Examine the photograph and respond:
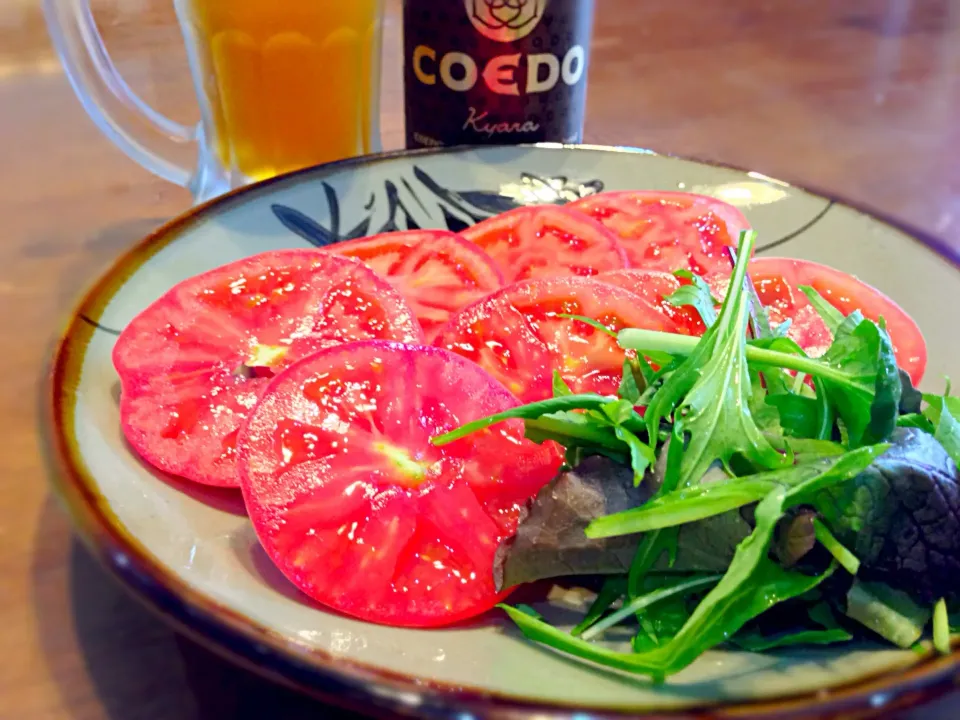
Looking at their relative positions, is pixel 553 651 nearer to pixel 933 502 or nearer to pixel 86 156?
pixel 933 502

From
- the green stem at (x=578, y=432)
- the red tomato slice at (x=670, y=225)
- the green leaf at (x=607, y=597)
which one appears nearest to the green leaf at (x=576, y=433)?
the green stem at (x=578, y=432)

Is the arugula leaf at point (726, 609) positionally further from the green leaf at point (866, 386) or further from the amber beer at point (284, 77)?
the amber beer at point (284, 77)

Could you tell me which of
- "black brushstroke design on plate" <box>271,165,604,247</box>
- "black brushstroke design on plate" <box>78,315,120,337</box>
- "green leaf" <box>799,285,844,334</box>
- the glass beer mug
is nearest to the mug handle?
the glass beer mug

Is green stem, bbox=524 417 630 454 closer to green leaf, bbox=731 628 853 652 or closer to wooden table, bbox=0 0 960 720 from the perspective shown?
green leaf, bbox=731 628 853 652

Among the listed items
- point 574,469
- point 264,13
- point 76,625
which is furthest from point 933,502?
point 264,13

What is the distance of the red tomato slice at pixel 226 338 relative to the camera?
30.9 inches

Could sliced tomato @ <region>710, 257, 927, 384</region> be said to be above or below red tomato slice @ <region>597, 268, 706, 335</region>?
below

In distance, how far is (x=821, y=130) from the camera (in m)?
1.98

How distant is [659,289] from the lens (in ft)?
3.04

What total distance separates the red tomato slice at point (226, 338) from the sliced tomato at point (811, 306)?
413 mm

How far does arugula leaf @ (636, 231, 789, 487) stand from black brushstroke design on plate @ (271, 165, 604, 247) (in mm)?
606

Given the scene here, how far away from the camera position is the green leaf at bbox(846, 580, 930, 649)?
0.60 metres

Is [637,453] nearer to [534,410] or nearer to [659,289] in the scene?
[534,410]

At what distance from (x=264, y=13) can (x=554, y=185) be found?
0.52m
